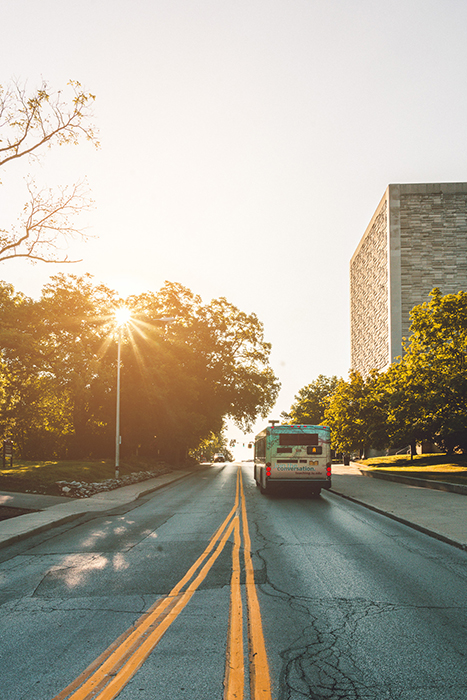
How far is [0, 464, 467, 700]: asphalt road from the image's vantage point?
13.2 feet

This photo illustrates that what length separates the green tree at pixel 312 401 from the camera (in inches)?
3681

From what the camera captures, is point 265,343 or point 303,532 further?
point 265,343

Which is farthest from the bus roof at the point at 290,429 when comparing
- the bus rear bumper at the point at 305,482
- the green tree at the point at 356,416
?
the green tree at the point at 356,416

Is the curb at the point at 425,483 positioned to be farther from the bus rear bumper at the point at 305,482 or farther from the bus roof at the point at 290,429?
the bus roof at the point at 290,429

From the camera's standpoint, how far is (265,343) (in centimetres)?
5388

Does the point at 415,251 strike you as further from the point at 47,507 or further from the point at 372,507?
the point at 47,507

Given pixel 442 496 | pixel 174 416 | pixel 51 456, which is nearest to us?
pixel 442 496

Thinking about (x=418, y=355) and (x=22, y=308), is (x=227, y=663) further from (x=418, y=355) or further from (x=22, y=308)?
(x=418, y=355)

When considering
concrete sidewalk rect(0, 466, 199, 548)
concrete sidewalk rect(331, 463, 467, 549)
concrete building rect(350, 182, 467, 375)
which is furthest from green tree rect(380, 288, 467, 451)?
concrete building rect(350, 182, 467, 375)

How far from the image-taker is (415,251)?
68.0m

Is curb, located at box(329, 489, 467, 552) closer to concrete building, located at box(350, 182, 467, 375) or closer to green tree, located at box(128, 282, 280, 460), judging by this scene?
green tree, located at box(128, 282, 280, 460)

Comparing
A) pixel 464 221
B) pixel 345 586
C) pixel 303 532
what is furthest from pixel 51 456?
pixel 464 221

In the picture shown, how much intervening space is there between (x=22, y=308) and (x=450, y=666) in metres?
23.1

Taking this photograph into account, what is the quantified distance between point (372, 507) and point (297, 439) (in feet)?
13.4
